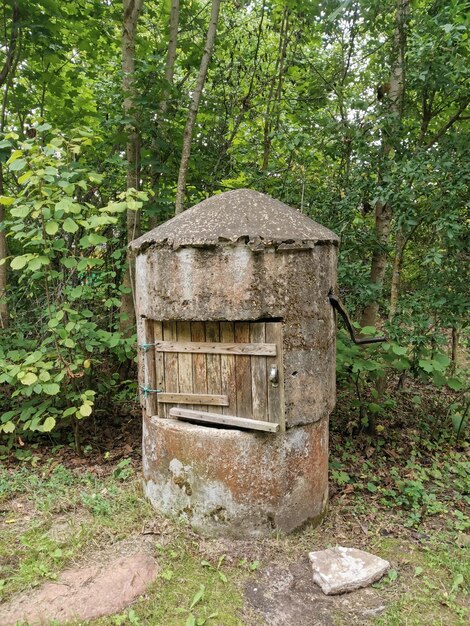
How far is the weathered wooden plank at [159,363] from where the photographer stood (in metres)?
3.45

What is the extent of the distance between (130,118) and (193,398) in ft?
10.9

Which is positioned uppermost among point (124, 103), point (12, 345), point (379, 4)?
point (379, 4)

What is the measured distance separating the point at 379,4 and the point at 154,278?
3920mm

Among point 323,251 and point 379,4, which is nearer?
point 323,251

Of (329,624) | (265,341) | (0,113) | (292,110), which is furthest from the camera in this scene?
(292,110)

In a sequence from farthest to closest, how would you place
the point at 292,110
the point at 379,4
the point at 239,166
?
the point at 239,166, the point at 292,110, the point at 379,4

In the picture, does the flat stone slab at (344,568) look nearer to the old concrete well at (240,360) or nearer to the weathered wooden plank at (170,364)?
the old concrete well at (240,360)

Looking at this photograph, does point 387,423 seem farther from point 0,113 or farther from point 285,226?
point 0,113

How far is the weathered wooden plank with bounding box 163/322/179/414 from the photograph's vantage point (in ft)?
11.1

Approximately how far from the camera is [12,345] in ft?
15.4

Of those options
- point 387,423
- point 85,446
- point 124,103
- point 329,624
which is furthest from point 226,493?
point 124,103

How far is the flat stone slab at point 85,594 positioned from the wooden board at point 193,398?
109cm

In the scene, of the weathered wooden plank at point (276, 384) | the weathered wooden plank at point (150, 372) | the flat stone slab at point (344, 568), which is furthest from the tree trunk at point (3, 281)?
the flat stone slab at point (344, 568)

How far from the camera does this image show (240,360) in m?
3.17
